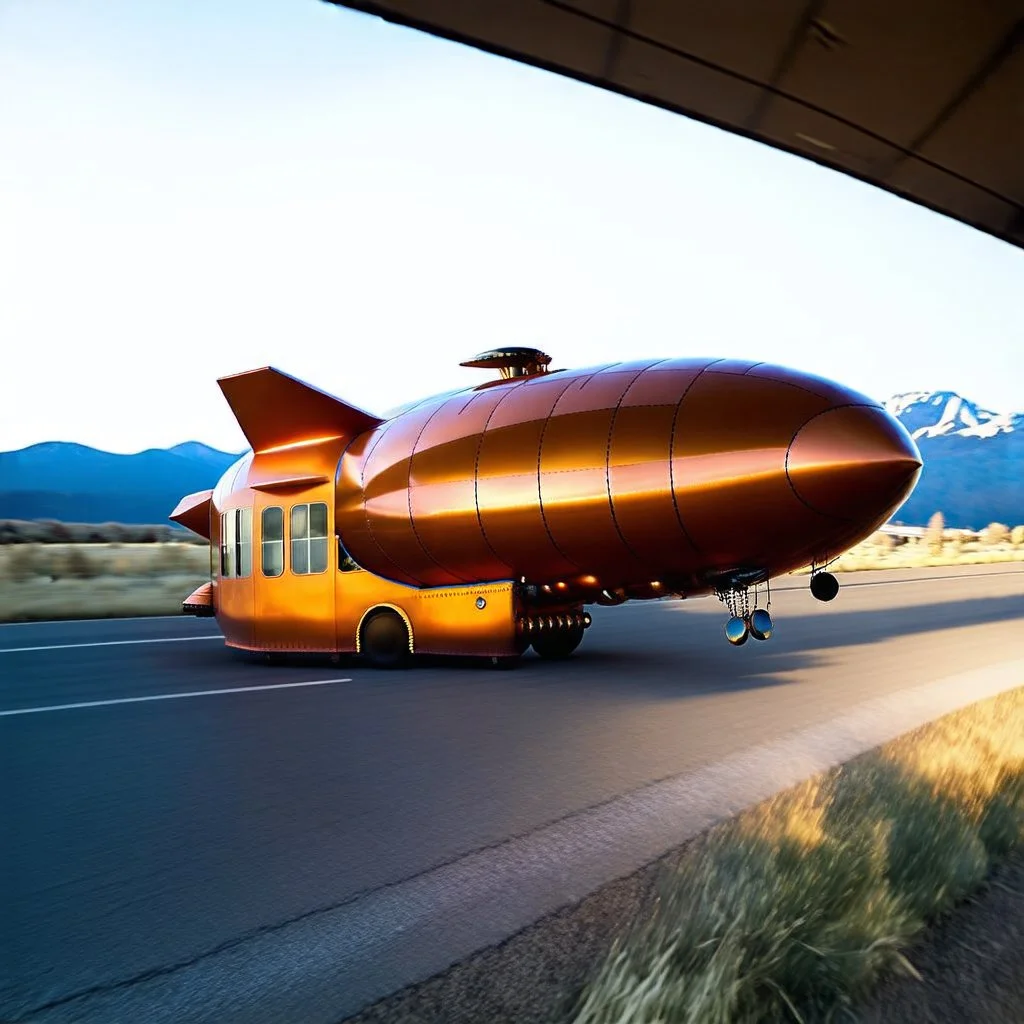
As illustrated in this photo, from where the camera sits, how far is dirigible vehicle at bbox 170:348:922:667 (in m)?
8.09

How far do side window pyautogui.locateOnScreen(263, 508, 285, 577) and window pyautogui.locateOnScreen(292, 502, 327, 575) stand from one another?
0.70ft

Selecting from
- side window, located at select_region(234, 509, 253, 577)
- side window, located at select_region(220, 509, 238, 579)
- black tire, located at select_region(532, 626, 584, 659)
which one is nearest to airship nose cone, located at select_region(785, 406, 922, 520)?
black tire, located at select_region(532, 626, 584, 659)

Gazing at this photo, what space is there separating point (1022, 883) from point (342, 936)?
8.87ft

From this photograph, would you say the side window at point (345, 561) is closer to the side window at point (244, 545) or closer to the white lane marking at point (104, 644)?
the side window at point (244, 545)

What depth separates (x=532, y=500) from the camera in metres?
9.35

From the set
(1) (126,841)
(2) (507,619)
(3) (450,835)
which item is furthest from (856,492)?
(1) (126,841)

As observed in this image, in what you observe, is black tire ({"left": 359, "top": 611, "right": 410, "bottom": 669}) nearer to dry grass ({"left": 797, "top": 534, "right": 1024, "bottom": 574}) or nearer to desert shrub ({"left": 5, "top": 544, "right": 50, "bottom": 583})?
dry grass ({"left": 797, "top": 534, "right": 1024, "bottom": 574})

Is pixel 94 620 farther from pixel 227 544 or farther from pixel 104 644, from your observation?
pixel 227 544

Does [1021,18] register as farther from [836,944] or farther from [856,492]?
[856,492]

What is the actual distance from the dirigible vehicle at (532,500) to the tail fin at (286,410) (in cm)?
3

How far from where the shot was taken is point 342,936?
3059 millimetres

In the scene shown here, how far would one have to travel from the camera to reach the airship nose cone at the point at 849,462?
780 centimetres

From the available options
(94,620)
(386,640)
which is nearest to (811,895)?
(386,640)

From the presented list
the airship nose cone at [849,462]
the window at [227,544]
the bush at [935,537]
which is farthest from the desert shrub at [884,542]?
the airship nose cone at [849,462]
